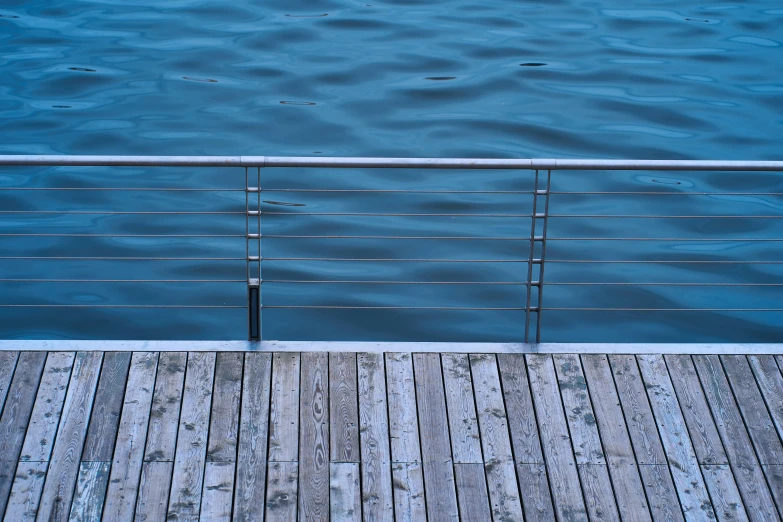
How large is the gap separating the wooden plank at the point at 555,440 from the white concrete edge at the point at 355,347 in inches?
5.3

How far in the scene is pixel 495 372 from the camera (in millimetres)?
3797

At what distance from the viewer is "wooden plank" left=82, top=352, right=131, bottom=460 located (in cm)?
338

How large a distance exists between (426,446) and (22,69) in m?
8.05

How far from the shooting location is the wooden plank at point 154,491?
3152mm

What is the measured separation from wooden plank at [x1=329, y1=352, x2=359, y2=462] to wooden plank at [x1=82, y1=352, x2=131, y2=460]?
2.47 feet

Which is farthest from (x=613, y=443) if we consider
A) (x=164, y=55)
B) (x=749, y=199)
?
(x=164, y=55)

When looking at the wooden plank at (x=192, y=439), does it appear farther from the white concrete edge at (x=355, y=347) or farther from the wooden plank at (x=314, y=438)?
the wooden plank at (x=314, y=438)

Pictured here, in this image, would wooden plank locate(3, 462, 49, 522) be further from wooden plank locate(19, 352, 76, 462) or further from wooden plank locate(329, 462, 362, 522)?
wooden plank locate(329, 462, 362, 522)

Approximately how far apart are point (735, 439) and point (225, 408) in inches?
70.7

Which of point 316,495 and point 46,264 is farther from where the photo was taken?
point 46,264

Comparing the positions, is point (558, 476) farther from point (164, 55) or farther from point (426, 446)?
point (164, 55)

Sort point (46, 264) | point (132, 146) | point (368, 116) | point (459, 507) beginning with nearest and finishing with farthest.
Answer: point (459, 507) → point (46, 264) → point (132, 146) → point (368, 116)

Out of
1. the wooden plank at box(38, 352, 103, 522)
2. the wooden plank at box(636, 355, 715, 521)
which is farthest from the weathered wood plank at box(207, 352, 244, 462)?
the wooden plank at box(636, 355, 715, 521)

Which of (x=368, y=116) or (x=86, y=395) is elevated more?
(x=86, y=395)
